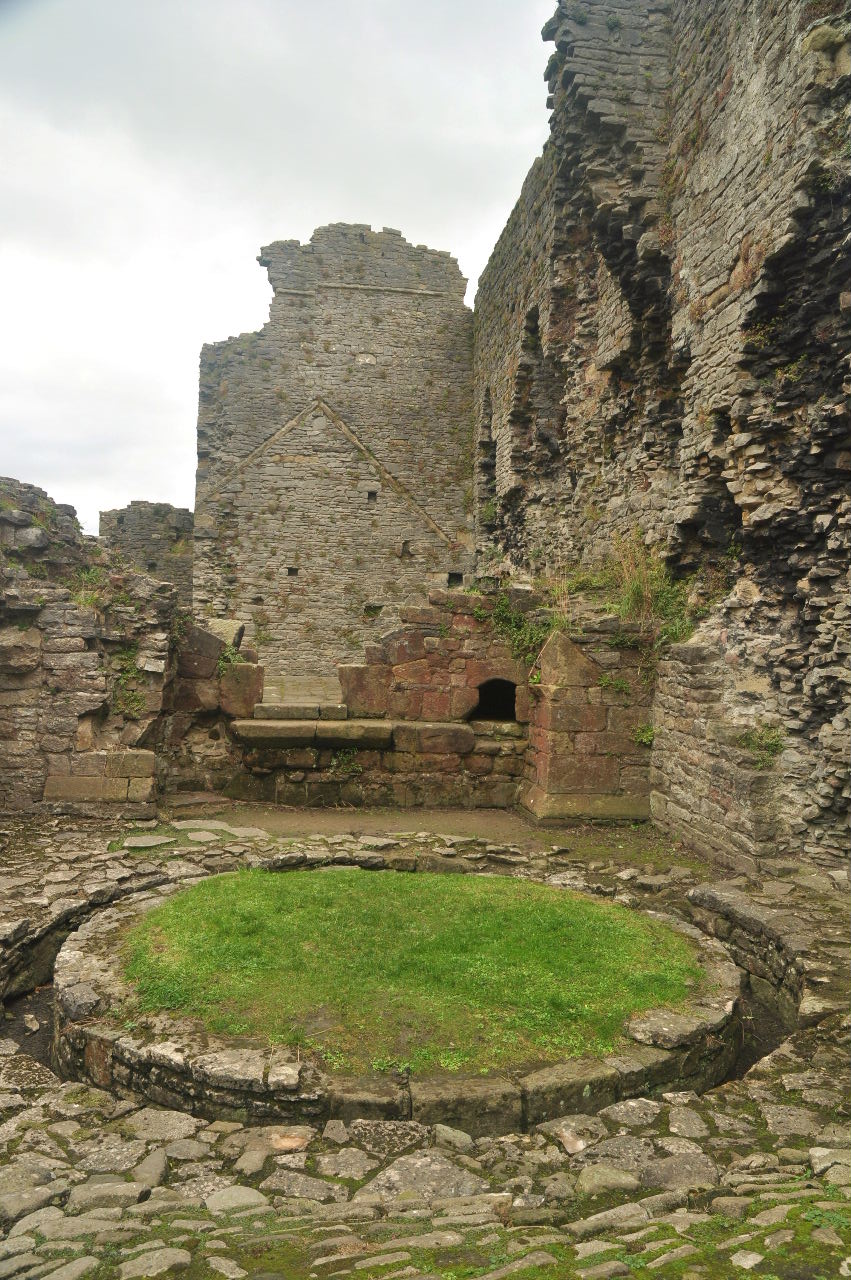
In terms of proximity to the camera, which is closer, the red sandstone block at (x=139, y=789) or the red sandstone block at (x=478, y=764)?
the red sandstone block at (x=139, y=789)

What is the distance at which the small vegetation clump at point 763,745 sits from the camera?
6.86 m

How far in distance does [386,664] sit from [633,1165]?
6.60 meters

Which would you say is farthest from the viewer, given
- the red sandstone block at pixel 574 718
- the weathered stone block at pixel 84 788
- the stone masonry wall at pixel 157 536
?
the stone masonry wall at pixel 157 536

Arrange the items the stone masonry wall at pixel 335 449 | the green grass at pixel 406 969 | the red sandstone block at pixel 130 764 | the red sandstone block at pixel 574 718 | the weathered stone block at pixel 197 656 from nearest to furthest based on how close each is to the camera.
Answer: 1. the green grass at pixel 406 969
2. the red sandstone block at pixel 130 764
3. the red sandstone block at pixel 574 718
4. the weathered stone block at pixel 197 656
5. the stone masonry wall at pixel 335 449

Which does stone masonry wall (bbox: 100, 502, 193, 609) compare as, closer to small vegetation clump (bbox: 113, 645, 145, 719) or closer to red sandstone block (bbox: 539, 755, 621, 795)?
small vegetation clump (bbox: 113, 645, 145, 719)

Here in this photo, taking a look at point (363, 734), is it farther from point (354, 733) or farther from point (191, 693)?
point (191, 693)

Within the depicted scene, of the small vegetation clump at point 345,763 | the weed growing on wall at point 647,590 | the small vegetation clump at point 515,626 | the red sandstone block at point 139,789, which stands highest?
the weed growing on wall at point 647,590

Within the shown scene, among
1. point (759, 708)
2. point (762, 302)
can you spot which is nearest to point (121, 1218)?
point (759, 708)

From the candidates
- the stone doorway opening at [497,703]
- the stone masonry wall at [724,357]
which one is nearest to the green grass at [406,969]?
the stone masonry wall at [724,357]

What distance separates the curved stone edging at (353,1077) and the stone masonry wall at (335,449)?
1548 centimetres

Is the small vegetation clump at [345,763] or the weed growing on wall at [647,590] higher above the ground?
the weed growing on wall at [647,590]

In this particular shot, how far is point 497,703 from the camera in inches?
411

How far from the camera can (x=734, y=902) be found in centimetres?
577

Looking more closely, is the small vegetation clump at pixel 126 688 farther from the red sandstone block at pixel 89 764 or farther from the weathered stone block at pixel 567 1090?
the weathered stone block at pixel 567 1090
